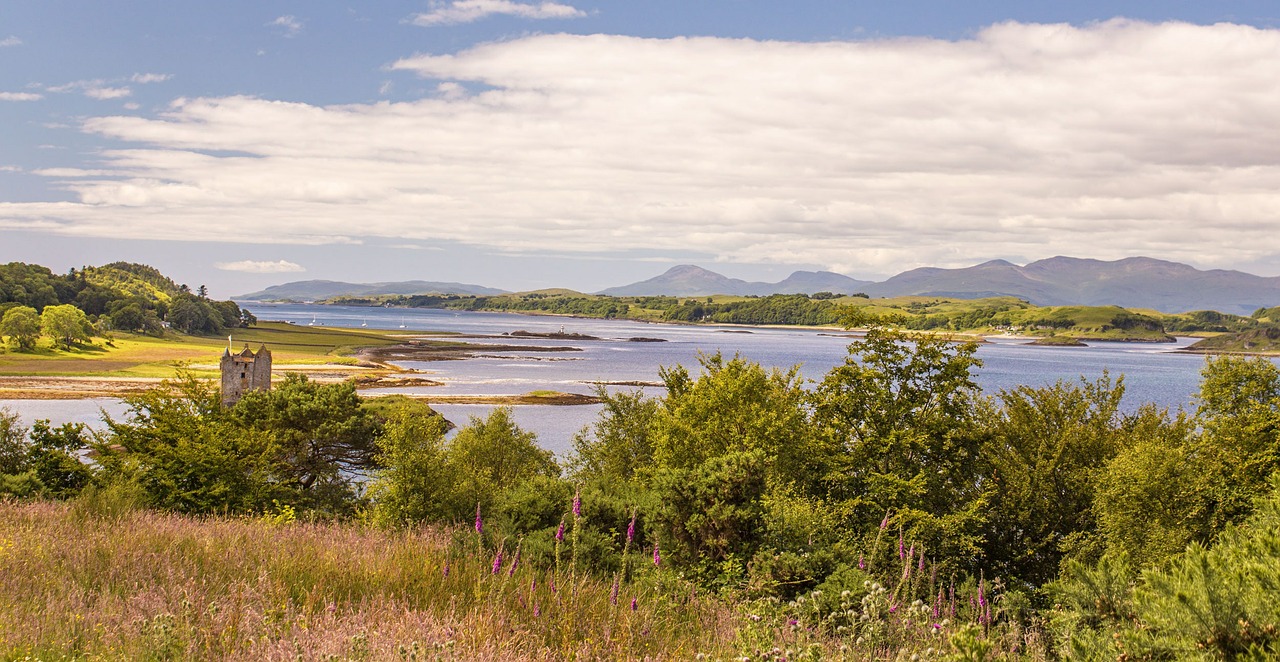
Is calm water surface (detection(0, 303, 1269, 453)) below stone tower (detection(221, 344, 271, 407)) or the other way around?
below

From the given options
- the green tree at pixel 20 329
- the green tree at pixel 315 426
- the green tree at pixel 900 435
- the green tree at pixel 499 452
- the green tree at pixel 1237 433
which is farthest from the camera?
the green tree at pixel 20 329

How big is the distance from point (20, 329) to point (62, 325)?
5968mm

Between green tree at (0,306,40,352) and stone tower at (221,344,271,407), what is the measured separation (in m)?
84.3

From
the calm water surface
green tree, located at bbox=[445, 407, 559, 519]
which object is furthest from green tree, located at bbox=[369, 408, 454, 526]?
the calm water surface

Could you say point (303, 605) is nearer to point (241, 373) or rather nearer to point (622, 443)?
point (622, 443)

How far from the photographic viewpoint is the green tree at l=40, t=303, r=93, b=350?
4707 inches

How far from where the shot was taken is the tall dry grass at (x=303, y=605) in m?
5.36

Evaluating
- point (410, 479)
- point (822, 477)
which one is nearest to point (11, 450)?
point (410, 479)

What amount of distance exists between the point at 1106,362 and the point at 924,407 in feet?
495

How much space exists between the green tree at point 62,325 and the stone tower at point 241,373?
86219 millimetres

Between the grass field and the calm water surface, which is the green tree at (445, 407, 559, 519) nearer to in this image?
the calm water surface

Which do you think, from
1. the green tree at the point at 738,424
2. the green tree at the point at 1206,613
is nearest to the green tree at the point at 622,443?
the green tree at the point at 738,424

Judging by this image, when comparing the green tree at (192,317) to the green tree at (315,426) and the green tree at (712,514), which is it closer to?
the green tree at (315,426)

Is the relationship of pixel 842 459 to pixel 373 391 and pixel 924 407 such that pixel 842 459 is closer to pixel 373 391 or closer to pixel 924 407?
pixel 924 407
